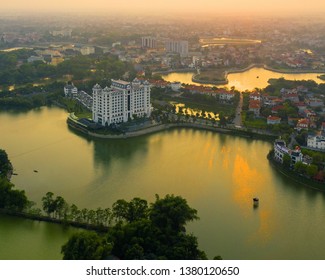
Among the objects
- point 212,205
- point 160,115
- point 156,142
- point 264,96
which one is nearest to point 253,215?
point 212,205

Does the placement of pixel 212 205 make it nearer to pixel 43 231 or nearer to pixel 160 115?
pixel 43 231

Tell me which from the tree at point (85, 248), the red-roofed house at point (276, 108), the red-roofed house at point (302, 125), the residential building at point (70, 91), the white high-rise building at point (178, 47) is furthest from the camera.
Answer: the white high-rise building at point (178, 47)

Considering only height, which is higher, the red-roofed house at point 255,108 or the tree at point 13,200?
the red-roofed house at point 255,108

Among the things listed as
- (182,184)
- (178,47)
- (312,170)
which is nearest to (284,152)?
(312,170)

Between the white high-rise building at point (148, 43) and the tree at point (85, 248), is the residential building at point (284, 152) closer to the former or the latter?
the tree at point (85, 248)

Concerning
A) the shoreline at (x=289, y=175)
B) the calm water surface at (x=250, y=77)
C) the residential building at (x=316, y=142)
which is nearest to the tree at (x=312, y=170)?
the shoreline at (x=289, y=175)

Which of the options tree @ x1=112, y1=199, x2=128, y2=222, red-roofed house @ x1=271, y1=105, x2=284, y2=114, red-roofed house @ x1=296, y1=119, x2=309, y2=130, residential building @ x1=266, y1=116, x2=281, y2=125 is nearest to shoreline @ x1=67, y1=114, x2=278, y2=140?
red-roofed house @ x1=296, y1=119, x2=309, y2=130

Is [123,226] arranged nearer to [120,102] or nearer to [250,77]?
[120,102]
